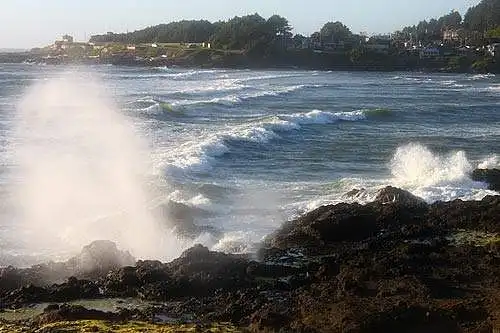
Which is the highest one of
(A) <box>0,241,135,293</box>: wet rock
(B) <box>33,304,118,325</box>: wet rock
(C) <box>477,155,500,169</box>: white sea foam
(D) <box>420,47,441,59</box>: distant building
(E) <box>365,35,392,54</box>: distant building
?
(E) <box>365,35,392,54</box>: distant building

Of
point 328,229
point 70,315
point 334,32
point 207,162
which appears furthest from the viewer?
point 334,32

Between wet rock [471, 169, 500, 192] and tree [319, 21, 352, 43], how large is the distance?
410 ft

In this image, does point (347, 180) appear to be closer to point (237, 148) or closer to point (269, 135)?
point (237, 148)

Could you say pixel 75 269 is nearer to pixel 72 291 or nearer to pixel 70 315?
pixel 72 291

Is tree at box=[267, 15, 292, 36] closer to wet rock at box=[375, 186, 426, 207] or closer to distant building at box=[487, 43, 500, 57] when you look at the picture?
distant building at box=[487, 43, 500, 57]

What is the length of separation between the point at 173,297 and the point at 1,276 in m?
3.58

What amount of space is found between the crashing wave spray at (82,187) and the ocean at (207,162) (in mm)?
50

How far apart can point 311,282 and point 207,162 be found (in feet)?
49.0

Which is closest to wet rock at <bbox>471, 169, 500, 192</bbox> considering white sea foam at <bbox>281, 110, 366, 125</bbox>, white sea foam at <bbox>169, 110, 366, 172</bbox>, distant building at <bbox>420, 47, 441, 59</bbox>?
white sea foam at <bbox>169, 110, 366, 172</bbox>

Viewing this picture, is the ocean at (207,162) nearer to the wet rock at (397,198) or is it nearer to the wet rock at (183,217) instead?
the wet rock at (183,217)

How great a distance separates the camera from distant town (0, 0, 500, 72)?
122 meters

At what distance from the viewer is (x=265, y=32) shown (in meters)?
144

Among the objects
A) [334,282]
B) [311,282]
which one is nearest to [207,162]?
[311,282]

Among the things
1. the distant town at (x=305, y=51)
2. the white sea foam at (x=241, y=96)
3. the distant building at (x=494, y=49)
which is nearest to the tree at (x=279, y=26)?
the distant town at (x=305, y=51)
